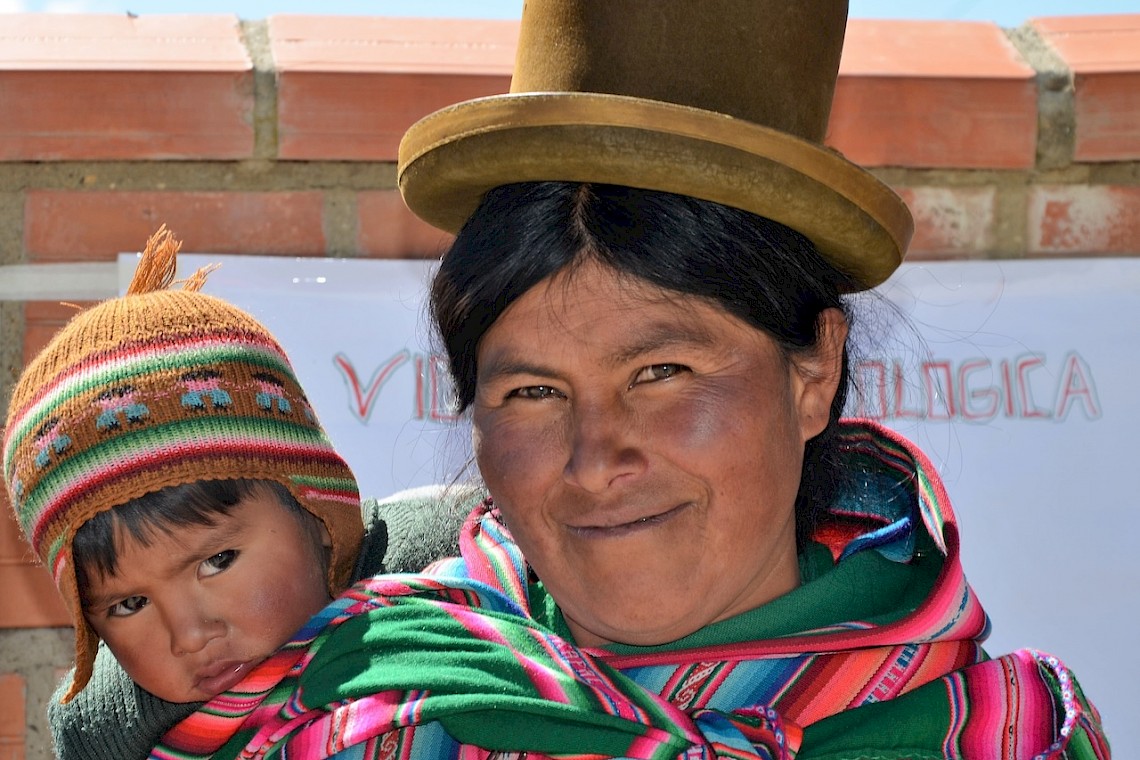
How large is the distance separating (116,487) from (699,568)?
0.71 metres

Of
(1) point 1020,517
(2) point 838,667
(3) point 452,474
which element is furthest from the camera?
(1) point 1020,517

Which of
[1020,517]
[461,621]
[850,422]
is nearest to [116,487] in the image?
[461,621]

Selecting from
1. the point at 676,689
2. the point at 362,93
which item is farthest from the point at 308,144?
the point at 676,689

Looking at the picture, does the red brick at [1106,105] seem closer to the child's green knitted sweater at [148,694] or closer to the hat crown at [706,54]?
the hat crown at [706,54]

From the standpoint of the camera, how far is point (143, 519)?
1.76 m

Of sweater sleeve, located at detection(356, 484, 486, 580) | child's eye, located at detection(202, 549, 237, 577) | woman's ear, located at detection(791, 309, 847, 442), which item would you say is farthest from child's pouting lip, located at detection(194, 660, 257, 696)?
woman's ear, located at detection(791, 309, 847, 442)

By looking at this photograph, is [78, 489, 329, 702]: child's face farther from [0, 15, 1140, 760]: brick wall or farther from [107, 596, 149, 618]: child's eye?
[0, 15, 1140, 760]: brick wall

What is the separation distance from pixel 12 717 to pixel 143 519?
48.3 inches

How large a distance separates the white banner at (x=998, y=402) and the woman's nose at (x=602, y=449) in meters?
1.04

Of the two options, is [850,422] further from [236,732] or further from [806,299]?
[236,732]

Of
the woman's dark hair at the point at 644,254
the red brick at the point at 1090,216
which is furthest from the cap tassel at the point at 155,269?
the red brick at the point at 1090,216

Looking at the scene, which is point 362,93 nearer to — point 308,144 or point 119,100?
point 308,144

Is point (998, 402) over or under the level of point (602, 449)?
under

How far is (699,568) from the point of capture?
66.1 inches
